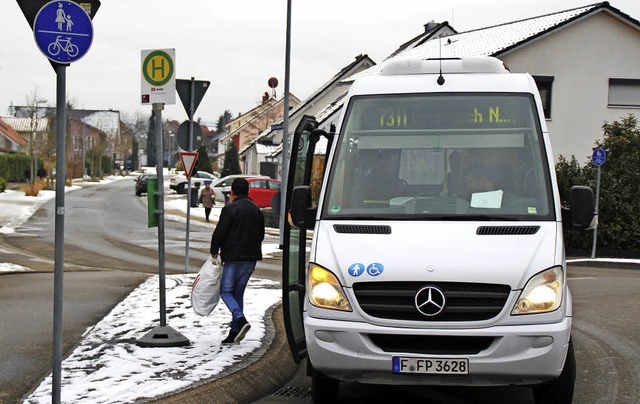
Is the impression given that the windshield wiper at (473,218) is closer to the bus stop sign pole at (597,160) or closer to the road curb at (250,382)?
the road curb at (250,382)

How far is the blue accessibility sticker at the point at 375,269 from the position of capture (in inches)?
238

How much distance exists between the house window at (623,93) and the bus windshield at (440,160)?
28140mm

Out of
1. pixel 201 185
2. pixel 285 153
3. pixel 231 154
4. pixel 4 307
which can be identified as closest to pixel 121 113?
pixel 231 154

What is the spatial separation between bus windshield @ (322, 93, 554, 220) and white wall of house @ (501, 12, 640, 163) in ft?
88.7

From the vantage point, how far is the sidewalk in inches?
264

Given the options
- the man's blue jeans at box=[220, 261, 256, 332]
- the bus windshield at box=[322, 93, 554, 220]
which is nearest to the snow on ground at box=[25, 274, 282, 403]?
the man's blue jeans at box=[220, 261, 256, 332]

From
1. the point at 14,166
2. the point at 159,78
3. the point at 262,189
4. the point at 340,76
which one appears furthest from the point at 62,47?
the point at 14,166

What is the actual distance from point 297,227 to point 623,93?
95.2 feet

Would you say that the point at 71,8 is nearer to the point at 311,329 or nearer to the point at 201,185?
the point at 311,329

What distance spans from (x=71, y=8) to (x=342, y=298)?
2533 mm

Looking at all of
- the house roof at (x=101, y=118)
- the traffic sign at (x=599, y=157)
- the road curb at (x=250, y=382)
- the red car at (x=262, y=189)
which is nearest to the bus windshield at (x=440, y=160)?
the road curb at (x=250, y=382)

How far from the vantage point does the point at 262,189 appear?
39875mm

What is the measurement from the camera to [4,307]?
11414mm

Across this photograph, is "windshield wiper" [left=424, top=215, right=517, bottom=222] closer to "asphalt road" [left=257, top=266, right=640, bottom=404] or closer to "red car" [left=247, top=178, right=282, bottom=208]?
"asphalt road" [left=257, top=266, right=640, bottom=404]
